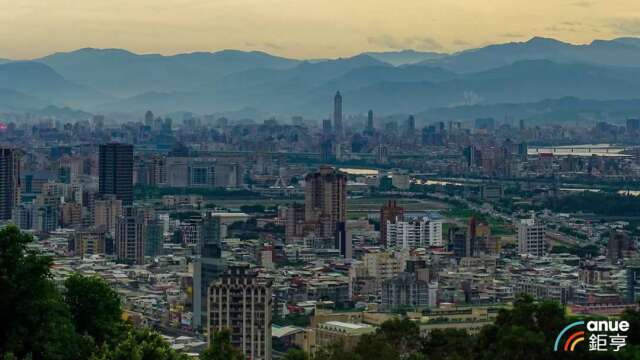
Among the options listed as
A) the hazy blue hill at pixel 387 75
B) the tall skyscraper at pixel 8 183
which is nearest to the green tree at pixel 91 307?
the tall skyscraper at pixel 8 183

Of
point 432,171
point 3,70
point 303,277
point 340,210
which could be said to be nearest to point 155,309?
point 303,277

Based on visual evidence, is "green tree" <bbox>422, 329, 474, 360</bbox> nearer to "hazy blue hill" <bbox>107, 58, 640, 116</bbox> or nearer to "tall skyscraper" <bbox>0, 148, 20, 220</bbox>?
"tall skyscraper" <bbox>0, 148, 20, 220</bbox>

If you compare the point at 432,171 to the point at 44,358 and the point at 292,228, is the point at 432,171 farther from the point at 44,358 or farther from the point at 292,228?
the point at 44,358

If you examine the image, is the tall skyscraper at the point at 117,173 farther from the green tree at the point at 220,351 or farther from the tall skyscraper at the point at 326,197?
the green tree at the point at 220,351

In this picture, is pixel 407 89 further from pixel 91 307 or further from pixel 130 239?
pixel 91 307

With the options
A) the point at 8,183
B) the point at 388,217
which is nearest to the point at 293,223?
the point at 388,217
